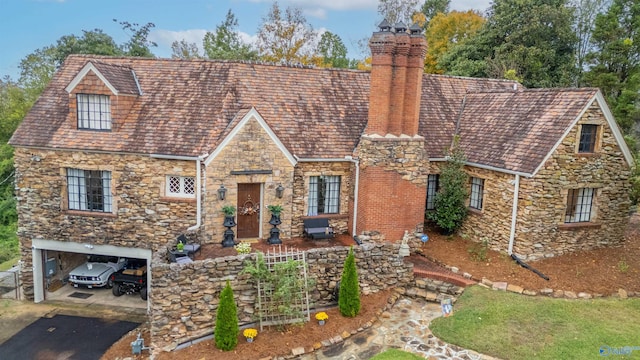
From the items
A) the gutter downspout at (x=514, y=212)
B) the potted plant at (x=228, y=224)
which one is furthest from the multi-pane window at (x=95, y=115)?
the gutter downspout at (x=514, y=212)

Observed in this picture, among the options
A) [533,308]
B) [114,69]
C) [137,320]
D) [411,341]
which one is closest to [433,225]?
[533,308]

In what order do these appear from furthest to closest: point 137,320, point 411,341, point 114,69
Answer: point 114,69, point 137,320, point 411,341

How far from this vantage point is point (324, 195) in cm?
1777

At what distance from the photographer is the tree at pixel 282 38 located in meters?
38.2

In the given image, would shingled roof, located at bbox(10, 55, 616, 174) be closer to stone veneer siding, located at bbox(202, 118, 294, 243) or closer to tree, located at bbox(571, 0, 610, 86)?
stone veneer siding, located at bbox(202, 118, 294, 243)

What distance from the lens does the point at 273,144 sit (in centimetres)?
1606

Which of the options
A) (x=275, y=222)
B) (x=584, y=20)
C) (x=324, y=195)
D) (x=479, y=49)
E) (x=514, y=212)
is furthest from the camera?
(x=584, y=20)

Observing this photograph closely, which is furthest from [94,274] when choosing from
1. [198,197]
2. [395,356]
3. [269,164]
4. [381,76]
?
[381,76]

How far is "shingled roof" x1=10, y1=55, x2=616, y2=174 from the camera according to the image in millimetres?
15977

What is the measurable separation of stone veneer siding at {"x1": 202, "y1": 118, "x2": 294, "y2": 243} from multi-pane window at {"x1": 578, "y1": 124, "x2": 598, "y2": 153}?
10.8 meters

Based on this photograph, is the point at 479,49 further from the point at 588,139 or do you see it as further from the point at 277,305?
the point at 277,305

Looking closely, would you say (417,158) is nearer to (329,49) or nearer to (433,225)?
(433,225)

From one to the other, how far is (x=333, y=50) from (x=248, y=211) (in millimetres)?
35153

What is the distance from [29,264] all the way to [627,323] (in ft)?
68.8
